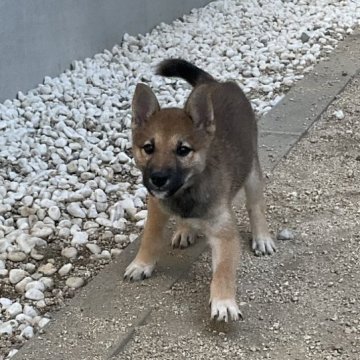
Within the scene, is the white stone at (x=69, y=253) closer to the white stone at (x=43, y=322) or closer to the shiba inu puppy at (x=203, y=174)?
the shiba inu puppy at (x=203, y=174)

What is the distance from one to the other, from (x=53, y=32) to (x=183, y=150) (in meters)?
3.63

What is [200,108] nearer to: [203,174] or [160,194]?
[203,174]

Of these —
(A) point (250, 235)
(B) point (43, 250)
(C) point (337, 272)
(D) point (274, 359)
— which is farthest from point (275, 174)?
(D) point (274, 359)

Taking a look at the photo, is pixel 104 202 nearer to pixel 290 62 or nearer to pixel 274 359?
pixel 274 359

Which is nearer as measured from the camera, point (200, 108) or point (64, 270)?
point (200, 108)

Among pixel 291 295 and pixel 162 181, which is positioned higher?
pixel 162 181

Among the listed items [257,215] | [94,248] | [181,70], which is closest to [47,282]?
[94,248]

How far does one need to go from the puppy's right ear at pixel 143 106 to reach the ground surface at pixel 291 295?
0.83m

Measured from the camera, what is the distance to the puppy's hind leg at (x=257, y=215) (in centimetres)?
425

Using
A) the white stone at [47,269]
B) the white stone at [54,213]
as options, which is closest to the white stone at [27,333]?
the white stone at [47,269]

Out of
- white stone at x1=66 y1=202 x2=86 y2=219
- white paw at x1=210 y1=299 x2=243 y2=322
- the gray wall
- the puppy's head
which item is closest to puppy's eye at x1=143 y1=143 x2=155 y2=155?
the puppy's head

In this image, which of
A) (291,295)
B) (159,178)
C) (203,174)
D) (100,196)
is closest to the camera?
(159,178)

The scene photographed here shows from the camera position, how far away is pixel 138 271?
3982 millimetres

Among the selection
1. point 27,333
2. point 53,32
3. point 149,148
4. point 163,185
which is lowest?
point 27,333
